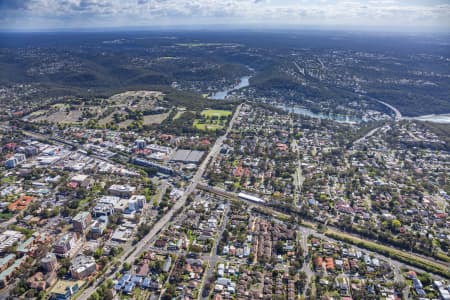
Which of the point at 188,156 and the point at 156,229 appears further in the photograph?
the point at 188,156

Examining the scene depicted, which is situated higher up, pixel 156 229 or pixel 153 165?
pixel 153 165

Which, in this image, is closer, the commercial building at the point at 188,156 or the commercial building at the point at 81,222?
the commercial building at the point at 81,222

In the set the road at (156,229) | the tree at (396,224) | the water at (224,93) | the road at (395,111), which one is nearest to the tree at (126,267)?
the road at (156,229)

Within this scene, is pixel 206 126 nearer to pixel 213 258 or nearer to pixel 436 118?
pixel 213 258

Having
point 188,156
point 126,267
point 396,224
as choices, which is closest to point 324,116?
point 188,156

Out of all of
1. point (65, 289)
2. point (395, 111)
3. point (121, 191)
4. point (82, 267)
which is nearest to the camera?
point (65, 289)

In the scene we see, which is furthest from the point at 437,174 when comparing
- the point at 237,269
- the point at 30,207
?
the point at 30,207

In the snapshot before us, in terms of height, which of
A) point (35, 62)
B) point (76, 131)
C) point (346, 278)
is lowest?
point (346, 278)

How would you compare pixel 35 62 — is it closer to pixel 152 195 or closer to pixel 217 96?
pixel 217 96

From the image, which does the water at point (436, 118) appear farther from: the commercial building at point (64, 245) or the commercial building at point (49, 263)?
the commercial building at point (49, 263)

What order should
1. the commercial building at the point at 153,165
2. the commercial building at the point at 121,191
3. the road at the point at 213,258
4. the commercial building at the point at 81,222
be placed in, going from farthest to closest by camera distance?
the commercial building at the point at 153,165 → the commercial building at the point at 121,191 → the commercial building at the point at 81,222 → the road at the point at 213,258

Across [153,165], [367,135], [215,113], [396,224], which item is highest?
[215,113]
